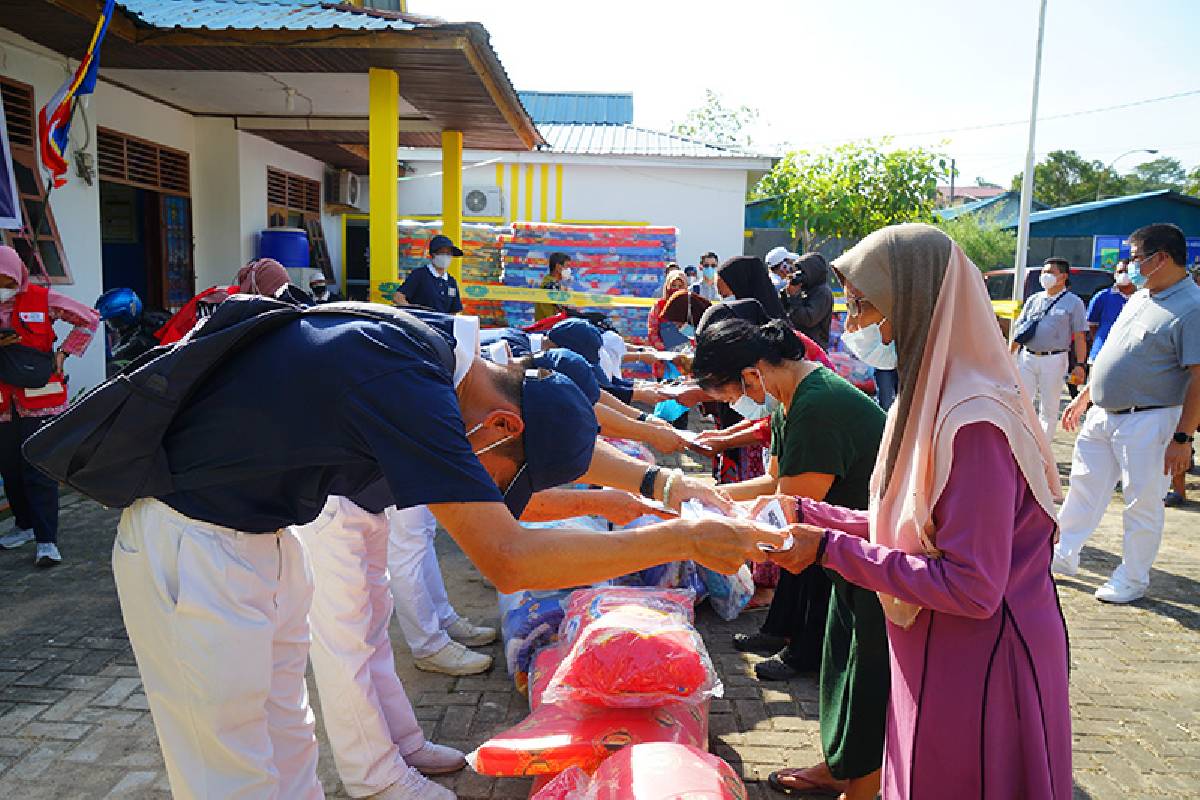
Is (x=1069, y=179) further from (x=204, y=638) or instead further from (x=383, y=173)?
(x=204, y=638)

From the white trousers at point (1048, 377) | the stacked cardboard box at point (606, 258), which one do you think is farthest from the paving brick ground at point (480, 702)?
the stacked cardboard box at point (606, 258)

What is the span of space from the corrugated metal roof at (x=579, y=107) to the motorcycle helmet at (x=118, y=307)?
59.8 feet

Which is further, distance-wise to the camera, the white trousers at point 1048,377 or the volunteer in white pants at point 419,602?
the white trousers at point 1048,377

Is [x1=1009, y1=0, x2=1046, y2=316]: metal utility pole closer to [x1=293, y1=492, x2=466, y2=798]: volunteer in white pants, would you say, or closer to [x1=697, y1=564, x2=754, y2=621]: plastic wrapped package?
[x1=697, y1=564, x2=754, y2=621]: plastic wrapped package

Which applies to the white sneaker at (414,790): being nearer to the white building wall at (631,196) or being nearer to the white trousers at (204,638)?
the white trousers at (204,638)

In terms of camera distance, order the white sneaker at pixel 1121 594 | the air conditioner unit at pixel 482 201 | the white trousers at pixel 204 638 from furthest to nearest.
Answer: the air conditioner unit at pixel 482 201
the white sneaker at pixel 1121 594
the white trousers at pixel 204 638

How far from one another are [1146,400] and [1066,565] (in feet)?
4.08

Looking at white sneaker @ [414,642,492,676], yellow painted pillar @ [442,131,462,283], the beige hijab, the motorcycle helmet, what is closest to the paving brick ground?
white sneaker @ [414,642,492,676]

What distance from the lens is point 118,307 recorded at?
6.94m

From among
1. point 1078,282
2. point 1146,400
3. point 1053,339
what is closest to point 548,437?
point 1146,400

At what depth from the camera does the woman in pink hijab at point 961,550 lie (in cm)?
182

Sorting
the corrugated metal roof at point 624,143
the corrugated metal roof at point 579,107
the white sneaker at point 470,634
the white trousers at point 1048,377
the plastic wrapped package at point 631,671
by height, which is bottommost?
the white sneaker at point 470,634

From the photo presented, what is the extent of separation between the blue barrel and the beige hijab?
9951 millimetres

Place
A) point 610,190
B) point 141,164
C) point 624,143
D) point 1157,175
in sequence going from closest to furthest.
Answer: point 141,164 < point 610,190 < point 624,143 < point 1157,175
